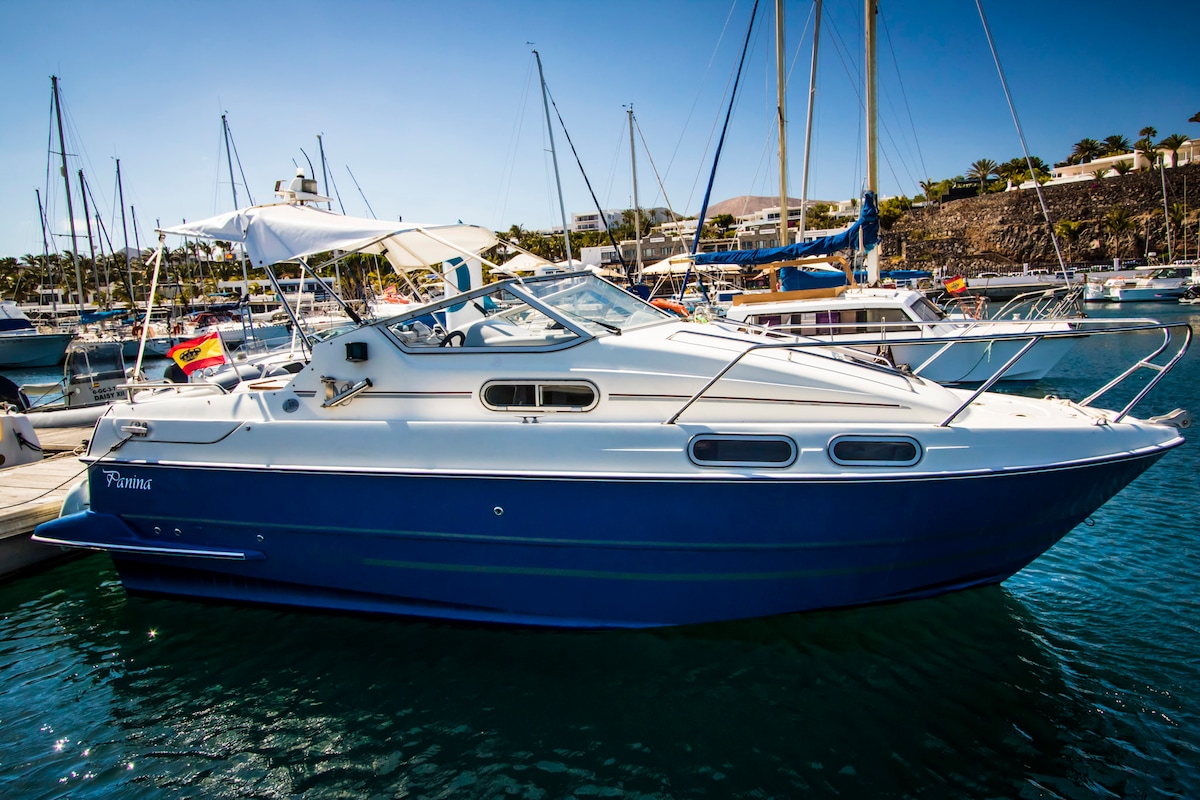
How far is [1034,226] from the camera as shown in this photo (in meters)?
56.8

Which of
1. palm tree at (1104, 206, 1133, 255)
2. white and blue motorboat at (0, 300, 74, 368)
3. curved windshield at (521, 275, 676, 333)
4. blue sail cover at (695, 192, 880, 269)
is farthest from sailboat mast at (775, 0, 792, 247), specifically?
palm tree at (1104, 206, 1133, 255)

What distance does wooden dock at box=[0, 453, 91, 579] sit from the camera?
269 inches

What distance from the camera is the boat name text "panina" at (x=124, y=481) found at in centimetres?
551

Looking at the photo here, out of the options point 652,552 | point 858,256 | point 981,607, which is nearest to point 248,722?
point 652,552

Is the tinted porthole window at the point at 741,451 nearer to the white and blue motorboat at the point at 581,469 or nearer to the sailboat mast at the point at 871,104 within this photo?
the white and blue motorboat at the point at 581,469

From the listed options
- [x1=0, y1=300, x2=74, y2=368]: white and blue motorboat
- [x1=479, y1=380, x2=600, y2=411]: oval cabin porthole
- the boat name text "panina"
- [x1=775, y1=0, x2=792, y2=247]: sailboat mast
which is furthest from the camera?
[x1=0, y1=300, x2=74, y2=368]: white and blue motorboat

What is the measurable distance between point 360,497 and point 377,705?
4.78 ft

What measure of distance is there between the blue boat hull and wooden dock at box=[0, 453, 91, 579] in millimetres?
2454

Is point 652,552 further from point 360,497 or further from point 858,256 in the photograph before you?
point 858,256

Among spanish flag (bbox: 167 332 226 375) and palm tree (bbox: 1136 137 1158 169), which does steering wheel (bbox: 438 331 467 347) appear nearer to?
spanish flag (bbox: 167 332 226 375)

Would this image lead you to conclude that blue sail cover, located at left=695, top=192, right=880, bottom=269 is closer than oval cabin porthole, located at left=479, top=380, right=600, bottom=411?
No

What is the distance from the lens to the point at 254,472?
16.9 ft

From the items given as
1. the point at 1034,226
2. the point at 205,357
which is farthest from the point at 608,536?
the point at 1034,226

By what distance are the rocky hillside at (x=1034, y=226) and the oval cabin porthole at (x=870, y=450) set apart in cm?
6003
